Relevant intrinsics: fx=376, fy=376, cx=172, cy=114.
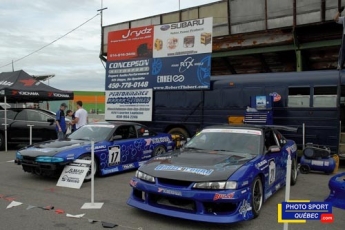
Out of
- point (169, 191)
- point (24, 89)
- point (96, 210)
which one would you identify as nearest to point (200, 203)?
point (169, 191)

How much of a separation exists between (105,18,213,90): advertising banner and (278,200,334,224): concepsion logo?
30.3ft

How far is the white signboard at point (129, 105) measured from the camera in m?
14.0

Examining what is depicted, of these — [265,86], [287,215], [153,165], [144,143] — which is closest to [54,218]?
[153,165]

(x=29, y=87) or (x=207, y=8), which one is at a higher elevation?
Result: (x=207, y=8)

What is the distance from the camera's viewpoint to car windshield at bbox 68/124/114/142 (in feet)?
29.0

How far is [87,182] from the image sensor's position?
7973mm

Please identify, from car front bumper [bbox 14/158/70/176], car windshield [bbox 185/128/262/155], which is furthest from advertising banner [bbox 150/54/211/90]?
car front bumper [bbox 14/158/70/176]

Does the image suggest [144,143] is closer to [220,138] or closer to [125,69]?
[220,138]

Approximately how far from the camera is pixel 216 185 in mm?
4848

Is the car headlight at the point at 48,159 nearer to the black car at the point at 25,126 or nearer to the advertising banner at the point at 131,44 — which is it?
the black car at the point at 25,126

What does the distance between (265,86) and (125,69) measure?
5.87 m

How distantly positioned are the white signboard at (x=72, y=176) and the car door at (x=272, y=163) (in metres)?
3.40

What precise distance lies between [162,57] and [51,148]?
22.5 feet

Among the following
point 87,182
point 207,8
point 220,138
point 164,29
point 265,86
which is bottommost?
point 87,182
